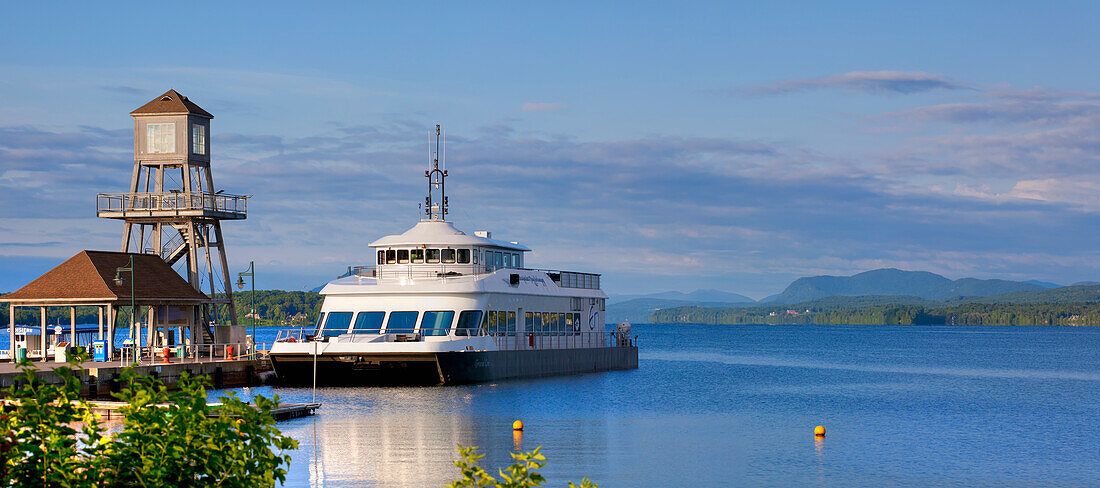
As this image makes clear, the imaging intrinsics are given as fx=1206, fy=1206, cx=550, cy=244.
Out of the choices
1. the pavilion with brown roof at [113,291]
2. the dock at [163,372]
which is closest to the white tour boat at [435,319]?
the dock at [163,372]

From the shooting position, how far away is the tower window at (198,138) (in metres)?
48.8

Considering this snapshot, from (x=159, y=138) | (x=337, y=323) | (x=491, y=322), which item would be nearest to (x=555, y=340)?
(x=491, y=322)

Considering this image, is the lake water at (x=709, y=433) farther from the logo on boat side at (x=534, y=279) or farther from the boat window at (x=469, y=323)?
the logo on boat side at (x=534, y=279)

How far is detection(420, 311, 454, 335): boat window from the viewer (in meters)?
43.2

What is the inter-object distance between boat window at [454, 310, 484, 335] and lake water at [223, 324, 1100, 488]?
2.11 metres

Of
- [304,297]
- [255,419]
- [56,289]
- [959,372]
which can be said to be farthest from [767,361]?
[304,297]

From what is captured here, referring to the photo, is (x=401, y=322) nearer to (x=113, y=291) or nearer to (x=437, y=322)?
(x=437, y=322)

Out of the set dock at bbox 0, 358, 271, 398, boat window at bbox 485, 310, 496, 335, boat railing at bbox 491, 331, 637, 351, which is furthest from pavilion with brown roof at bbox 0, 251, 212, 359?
boat railing at bbox 491, 331, 637, 351

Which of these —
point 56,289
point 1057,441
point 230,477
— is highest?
point 56,289

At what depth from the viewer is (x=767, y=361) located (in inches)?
3524

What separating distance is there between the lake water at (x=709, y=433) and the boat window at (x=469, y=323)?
6.93 ft

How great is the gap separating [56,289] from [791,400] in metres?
28.0

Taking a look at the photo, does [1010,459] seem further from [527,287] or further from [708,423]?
[527,287]

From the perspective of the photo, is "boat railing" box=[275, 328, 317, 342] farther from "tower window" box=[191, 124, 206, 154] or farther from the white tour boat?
"tower window" box=[191, 124, 206, 154]
